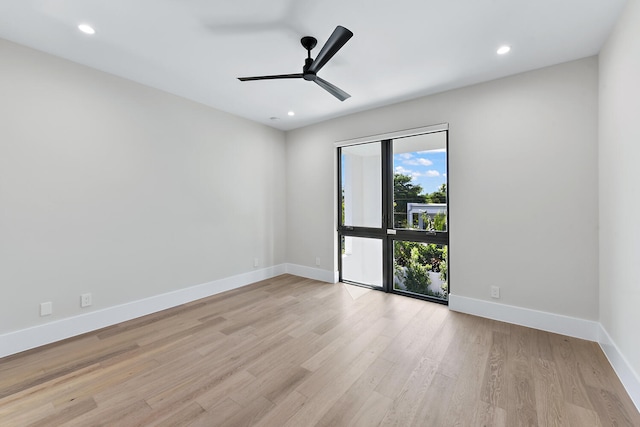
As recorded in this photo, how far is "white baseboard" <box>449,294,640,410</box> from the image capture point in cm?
180

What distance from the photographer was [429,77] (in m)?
2.86

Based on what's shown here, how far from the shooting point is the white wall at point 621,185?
1711 mm

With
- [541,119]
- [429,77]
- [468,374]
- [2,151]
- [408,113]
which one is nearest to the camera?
[468,374]

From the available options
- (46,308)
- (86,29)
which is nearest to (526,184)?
(86,29)

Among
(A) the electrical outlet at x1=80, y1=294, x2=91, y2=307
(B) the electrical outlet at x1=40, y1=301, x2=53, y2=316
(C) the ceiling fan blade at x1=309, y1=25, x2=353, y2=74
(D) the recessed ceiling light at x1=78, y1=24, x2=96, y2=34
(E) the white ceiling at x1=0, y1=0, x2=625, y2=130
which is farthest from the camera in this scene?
(A) the electrical outlet at x1=80, y1=294, x2=91, y2=307

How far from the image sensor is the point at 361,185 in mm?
4281

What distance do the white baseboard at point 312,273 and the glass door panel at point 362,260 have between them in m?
0.22

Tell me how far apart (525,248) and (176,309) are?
3.98 metres

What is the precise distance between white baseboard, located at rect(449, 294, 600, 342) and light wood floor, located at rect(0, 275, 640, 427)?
0.36ft

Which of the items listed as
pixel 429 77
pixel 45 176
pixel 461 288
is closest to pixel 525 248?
pixel 461 288

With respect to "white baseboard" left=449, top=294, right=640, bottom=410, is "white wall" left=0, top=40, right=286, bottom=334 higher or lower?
higher

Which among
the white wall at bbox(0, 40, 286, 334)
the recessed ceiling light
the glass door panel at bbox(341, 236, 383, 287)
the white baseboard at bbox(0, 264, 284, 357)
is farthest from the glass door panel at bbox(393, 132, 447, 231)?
the recessed ceiling light

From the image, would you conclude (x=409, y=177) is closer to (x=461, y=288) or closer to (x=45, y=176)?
(x=461, y=288)

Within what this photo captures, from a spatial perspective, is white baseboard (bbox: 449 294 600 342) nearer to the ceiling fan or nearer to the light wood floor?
the light wood floor
